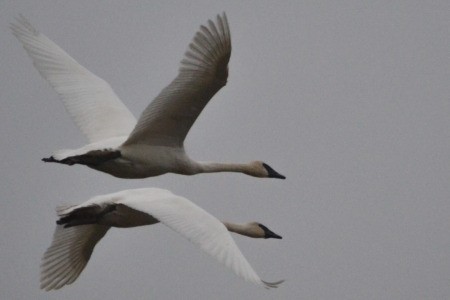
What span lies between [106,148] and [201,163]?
2.37 metres

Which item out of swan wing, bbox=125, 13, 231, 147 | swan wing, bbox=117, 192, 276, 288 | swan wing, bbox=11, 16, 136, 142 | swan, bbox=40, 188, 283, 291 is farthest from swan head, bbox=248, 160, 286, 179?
swan wing, bbox=117, 192, 276, 288

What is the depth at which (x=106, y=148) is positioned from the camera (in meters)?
23.6

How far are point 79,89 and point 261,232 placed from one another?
166 inches

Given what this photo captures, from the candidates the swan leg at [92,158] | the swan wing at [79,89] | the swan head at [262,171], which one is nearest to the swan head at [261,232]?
the swan head at [262,171]

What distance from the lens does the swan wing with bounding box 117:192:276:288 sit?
771 inches

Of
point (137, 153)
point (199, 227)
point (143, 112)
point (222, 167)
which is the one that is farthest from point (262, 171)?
point (199, 227)

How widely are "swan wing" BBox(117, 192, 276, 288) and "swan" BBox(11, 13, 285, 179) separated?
1.29m

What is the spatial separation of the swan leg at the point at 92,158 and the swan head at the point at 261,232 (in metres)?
4.78

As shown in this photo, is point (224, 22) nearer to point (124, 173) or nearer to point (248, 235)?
point (124, 173)

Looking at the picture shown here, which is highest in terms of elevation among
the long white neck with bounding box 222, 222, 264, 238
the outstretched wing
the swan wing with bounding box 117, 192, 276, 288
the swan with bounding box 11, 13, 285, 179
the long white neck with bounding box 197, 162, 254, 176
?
the swan with bounding box 11, 13, 285, 179

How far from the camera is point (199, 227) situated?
20.7 metres

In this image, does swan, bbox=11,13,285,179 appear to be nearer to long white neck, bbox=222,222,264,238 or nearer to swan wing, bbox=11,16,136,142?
swan wing, bbox=11,16,136,142

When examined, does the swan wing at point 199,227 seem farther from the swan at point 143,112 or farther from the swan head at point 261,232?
the swan head at point 261,232

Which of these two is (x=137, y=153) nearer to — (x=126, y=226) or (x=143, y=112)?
(x=143, y=112)
